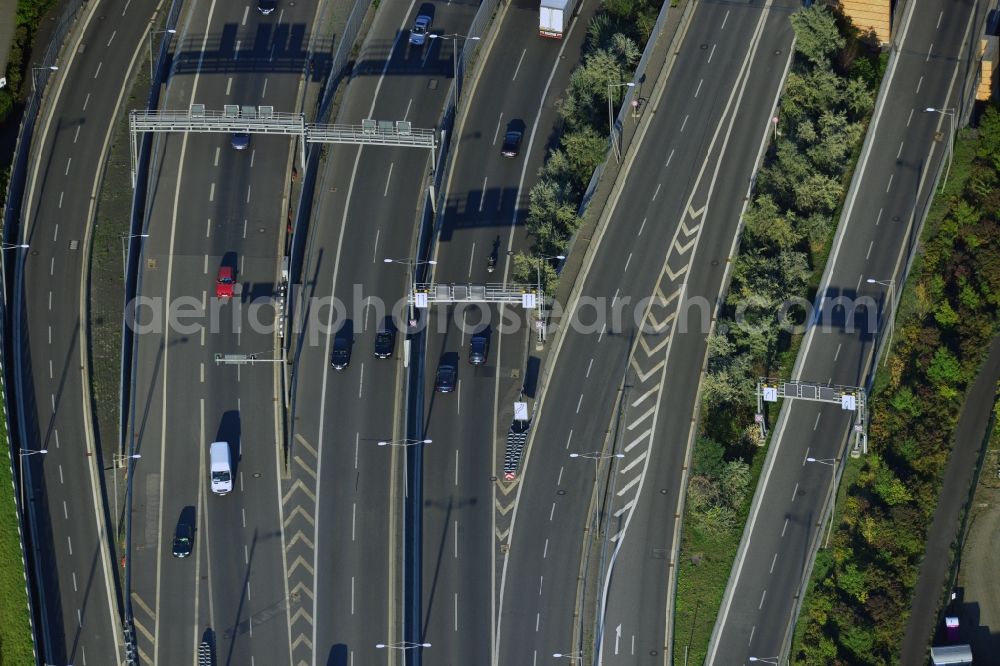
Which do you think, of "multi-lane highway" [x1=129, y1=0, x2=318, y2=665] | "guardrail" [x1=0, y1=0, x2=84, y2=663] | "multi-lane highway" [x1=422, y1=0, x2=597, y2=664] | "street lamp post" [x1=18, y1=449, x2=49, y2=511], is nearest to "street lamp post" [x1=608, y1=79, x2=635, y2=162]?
"multi-lane highway" [x1=422, y1=0, x2=597, y2=664]

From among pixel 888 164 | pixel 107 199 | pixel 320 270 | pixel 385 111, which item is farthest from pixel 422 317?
pixel 888 164

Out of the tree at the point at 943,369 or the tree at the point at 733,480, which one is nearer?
the tree at the point at 733,480

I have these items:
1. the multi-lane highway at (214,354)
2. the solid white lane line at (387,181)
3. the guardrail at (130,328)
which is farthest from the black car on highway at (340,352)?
the guardrail at (130,328)

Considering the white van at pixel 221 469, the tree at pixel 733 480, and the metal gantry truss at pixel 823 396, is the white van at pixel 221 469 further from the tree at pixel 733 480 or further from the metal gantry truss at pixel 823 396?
the metal gantry truss at pixel 823 396

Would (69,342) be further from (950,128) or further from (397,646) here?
(950,128)

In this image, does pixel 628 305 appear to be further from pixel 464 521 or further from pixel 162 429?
pixel 162 429
